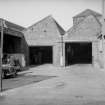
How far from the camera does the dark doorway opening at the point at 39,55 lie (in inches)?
1216

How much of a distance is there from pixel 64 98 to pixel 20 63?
1517 cm

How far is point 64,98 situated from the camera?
8.20 meters

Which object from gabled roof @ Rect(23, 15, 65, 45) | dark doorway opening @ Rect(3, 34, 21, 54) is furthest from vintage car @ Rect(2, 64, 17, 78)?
gabled roof @ Rect(23, 15, 65, 45)

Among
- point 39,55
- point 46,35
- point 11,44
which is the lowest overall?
point 39,55

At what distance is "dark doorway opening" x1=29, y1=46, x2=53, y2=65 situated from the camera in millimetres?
30898

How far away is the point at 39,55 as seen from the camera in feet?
107

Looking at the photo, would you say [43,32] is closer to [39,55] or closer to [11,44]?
[11,44]

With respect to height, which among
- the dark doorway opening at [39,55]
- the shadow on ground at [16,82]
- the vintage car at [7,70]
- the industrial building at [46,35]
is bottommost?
→ the shadow on ground at [16,82]

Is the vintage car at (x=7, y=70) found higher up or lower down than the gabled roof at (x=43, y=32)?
lower down

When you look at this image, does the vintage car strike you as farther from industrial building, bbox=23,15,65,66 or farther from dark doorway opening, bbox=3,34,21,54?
dark doorway opening, bbox=3,34,21,54

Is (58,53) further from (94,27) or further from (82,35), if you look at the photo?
(94,27)

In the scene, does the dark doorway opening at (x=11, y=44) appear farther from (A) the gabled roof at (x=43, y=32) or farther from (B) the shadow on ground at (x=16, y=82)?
(B) the shadow on ground at (x=16, y=82)

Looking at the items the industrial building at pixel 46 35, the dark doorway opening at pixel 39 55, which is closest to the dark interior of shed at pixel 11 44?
the industrial building at pixel 46 35

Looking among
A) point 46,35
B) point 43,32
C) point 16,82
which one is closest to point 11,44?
point 43,32
